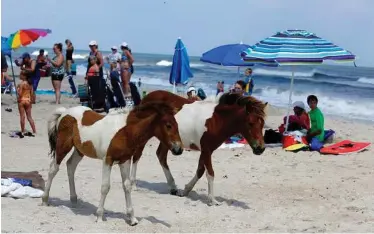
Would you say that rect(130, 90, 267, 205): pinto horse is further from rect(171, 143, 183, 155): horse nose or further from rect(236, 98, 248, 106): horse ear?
rect(171, 143, 183, 155): horse nose

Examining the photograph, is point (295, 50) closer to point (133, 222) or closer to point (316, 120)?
point (316, 120)

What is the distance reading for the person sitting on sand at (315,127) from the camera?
1141cm

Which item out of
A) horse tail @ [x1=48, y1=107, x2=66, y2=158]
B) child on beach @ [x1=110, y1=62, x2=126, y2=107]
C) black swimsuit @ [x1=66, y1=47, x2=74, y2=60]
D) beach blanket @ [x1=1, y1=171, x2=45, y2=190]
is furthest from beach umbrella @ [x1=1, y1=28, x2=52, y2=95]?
horse tail @ [x1=48, y1=107, x2=66, y2=158]

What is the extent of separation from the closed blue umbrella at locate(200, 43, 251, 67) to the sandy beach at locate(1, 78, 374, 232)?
401cm

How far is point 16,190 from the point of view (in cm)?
737

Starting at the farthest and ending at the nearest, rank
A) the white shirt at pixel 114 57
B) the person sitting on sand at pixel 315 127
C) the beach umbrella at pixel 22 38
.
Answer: the white shirt at pixel 114 57
the beach umbrella at pixel 22 38
the person sitting on sand at pixel 315 127

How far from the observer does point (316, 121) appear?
11477 millimetres

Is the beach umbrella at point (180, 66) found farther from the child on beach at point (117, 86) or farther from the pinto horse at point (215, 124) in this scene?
the pinto horse at point (215, 124)

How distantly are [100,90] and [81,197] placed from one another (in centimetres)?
749

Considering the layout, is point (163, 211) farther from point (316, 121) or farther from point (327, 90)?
point (327, 90)

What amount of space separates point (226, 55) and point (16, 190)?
901cm

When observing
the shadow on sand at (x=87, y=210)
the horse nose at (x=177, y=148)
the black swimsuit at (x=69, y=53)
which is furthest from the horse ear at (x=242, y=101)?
the black swimsuit at (x=69, y=53)

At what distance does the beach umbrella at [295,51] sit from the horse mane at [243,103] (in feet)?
12.0

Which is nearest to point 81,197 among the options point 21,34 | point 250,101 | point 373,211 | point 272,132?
point 250,101
